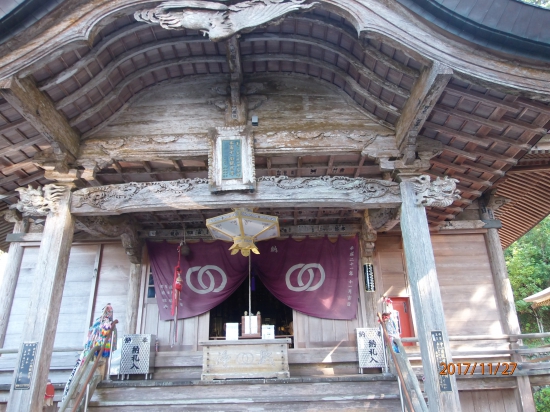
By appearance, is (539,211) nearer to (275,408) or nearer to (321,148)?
(321,148)

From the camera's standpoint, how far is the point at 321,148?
682cm

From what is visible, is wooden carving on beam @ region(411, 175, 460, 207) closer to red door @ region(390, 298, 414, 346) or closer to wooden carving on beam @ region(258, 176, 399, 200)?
wooden carving on beam @ region(258, 176, 399, 200)

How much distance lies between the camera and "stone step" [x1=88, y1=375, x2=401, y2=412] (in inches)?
246

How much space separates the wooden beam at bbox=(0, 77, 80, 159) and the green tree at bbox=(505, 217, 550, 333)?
2260cm

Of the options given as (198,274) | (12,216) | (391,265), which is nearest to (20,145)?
(12,216)

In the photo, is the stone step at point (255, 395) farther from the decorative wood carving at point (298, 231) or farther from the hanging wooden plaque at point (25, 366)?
the decorative wood carving at point (298, 231)

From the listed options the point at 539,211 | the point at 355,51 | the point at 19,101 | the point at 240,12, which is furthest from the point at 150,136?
the point at 539,211

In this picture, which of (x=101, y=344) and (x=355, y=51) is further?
(x=101, y=344)

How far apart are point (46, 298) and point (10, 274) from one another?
12.6 feet

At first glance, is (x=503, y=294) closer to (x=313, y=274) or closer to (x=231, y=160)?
(x=313, y=274)

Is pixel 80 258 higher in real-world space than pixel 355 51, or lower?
lower

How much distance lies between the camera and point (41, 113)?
5.97 meters

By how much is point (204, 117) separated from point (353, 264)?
462 cm

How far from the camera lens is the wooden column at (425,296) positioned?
543cm
